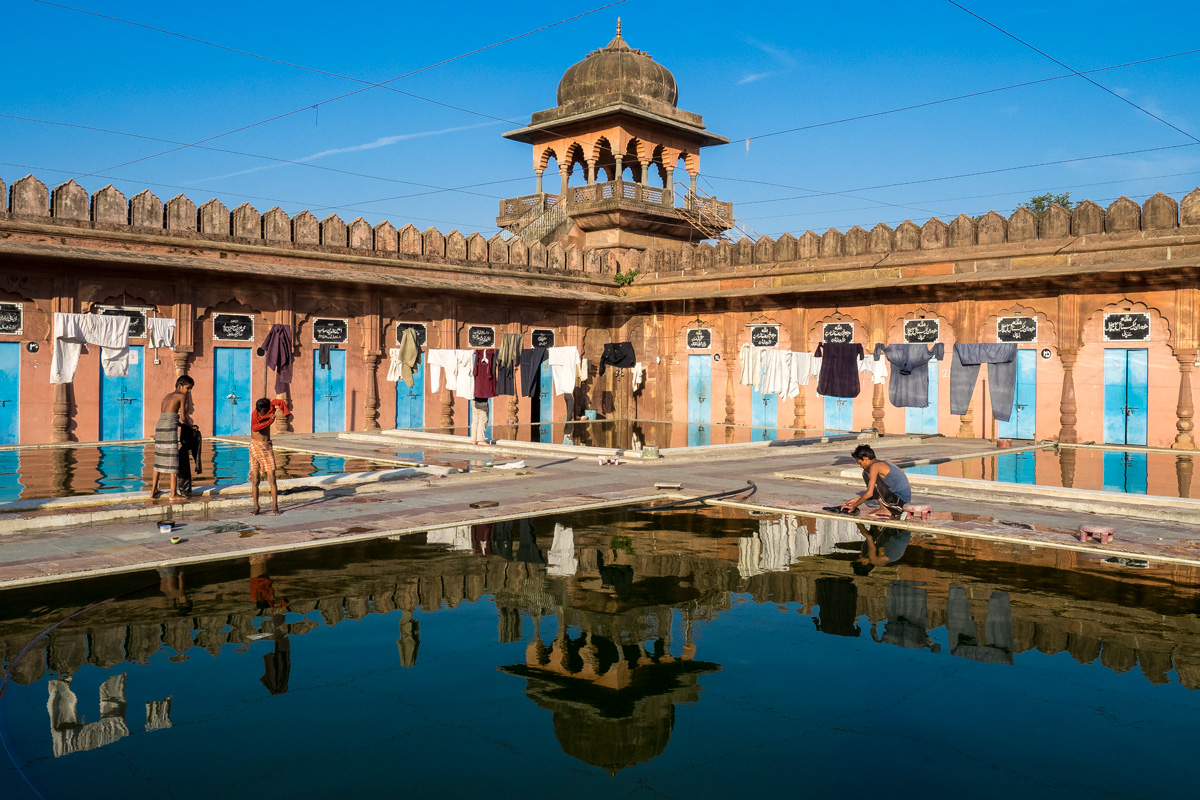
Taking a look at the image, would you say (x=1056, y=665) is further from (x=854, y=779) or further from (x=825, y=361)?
(x=825, y=361)

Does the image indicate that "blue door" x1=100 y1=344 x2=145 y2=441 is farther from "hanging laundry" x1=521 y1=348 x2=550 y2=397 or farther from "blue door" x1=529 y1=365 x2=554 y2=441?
"blue door" x1=529 y1=365 x2=554 y2=441

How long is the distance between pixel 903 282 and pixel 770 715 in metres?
17.5

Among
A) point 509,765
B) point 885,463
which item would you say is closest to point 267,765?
point 509,765

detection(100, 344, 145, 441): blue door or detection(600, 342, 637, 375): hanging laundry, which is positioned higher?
detection(600, 342, 637, 375): hanging laundry

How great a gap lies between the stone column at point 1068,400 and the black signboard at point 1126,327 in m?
0.70

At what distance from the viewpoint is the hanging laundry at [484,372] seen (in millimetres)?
18188

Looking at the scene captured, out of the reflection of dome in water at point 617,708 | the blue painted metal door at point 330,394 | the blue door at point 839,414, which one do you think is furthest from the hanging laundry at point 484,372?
the reflection of dome in water at point 617,708

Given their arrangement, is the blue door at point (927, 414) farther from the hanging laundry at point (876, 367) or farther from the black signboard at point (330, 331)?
the black signboard at point (330, 331)

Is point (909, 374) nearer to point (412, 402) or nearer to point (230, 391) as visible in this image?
point (412, 402)

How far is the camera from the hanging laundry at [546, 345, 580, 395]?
19406mm

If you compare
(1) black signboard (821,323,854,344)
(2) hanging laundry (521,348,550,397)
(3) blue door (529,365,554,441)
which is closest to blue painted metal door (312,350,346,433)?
(2) hanging laundry (521,348,550,397)

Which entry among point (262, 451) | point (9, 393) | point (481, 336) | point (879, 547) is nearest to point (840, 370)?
point (481, 336)

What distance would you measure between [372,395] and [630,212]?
374 inches

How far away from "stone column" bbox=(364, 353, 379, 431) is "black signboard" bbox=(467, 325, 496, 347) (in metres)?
2.61
